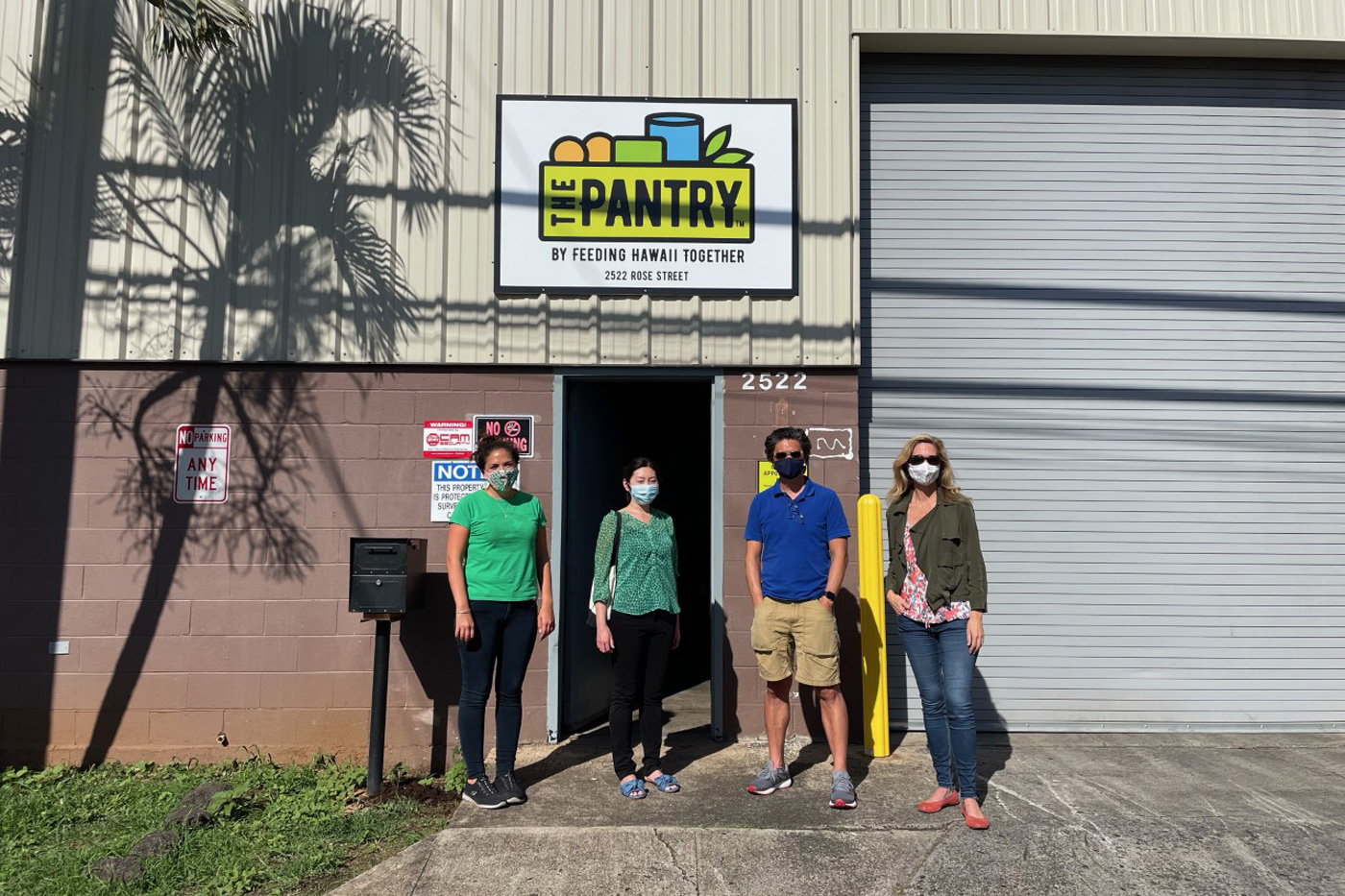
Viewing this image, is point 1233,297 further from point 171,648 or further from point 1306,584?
point 171,648

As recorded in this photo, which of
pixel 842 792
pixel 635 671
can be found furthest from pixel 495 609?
pixel 842 792

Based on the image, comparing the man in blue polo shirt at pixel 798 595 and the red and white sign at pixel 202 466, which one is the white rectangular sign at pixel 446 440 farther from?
the man in blue polo shirt at pixel 798 595

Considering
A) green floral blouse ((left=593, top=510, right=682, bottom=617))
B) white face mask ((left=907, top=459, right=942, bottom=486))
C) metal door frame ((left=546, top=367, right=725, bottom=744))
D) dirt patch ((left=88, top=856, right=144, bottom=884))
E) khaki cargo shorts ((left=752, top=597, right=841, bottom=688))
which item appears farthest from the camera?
metal door frame ((left=546, top=367, right=725, bottom=744))

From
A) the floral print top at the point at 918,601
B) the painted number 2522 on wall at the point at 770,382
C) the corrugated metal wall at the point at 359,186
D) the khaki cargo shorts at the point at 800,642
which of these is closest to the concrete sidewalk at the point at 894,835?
the khaki cargo shorts at the point at 800,642

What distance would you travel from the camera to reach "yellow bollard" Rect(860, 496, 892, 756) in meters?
5.84

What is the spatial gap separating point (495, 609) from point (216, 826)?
76.5 inches

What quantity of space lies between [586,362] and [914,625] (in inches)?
112

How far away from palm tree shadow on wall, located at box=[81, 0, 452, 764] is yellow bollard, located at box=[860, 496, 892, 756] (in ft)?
11.4

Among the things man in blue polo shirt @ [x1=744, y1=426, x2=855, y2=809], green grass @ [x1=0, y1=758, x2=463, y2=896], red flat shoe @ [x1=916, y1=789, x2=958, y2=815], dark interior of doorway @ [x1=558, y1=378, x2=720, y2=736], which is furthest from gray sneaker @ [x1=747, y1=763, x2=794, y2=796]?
green grass @ [x1=0, y1=758, x2=463, y2=896]

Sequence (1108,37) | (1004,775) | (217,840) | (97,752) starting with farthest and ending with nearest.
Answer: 1. (1108,37)
2. (97,752)
3. (1004,775)
4. (217,840)

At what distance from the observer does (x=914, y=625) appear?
482 cm

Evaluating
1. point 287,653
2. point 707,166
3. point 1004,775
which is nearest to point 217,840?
point 287,653

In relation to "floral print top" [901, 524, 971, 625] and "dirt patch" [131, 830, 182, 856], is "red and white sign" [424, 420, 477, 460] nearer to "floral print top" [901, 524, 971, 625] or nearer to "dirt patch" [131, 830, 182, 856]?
"dirt patch" [131, 830, 182, 856]

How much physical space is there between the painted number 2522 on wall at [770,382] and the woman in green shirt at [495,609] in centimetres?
193
